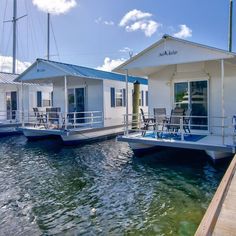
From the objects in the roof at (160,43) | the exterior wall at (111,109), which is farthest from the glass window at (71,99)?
the roof at (160,43)

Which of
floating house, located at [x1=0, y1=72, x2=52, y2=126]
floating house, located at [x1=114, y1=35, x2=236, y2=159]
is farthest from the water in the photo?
floating house, located at [x1=0, y1=72, x2=52, y2=126]

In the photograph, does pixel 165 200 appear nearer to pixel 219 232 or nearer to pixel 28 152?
pixel 219 232

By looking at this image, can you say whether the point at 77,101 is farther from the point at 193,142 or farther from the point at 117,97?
the point at 193,142

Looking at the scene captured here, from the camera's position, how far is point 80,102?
15.1 m

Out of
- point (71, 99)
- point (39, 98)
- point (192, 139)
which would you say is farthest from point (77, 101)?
point (192, 139)

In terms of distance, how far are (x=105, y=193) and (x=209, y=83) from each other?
19.9ft

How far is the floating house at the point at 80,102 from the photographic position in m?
12.7

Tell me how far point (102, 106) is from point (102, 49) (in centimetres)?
1327

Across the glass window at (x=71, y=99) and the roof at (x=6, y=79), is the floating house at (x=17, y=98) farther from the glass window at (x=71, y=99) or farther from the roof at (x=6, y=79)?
the glass window at (x=71, y=99)

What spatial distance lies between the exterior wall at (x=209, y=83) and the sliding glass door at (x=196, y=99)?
0.16m

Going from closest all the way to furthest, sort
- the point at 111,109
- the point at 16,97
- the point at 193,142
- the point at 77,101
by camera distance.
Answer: the point at 193,142 → the point at 111,109 → the point at 77,101 → the point at 16,97

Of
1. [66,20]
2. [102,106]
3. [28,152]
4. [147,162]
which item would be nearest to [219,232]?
[147,162]

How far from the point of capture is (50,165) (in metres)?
8.98

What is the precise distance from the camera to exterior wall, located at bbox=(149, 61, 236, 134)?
31.4ft
